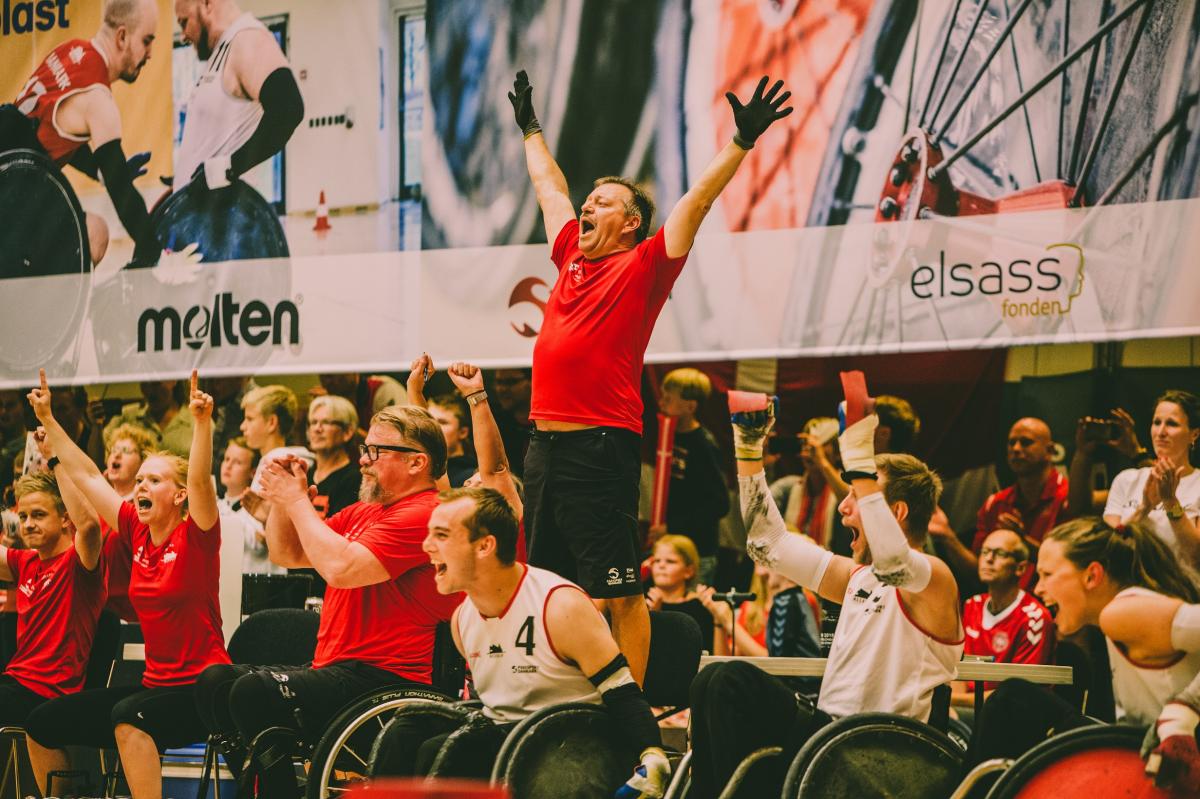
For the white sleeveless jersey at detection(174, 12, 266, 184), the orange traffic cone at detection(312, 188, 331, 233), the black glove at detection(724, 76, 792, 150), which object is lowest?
the orange traffic cone at detection(312, 188, 331, 233)

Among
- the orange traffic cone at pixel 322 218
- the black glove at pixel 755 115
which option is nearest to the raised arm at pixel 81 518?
the orange traffic cone at pixel 322 218

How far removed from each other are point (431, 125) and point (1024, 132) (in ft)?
8.49

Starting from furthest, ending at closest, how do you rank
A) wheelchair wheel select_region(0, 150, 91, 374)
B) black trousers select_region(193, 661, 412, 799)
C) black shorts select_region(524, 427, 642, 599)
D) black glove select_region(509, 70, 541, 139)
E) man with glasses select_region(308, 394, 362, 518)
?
1. wheelchair wheel select_region(0, 150, 91, 374)
2. man with glasses select_region(308, 394, 362, 518)
3. black glove select_region(509, 70, 541, 139)
4. black shorts select_region(524, 427, 642, 599)
5. black trousers select_region(193, 661, 412, 799)

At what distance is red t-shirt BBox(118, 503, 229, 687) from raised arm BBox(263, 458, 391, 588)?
0.75 m

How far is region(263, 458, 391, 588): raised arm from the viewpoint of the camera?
162 inches

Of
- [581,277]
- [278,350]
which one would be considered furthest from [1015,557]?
[278,350]

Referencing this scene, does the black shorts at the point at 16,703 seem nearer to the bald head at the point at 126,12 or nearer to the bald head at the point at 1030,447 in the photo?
the bald head at the point at 126,12

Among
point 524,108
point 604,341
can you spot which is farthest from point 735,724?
point 524,108

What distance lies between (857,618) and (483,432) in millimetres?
1388

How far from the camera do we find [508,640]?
148 inches

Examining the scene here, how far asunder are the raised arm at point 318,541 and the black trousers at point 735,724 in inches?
44.4

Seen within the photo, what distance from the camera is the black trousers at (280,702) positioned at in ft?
13.2

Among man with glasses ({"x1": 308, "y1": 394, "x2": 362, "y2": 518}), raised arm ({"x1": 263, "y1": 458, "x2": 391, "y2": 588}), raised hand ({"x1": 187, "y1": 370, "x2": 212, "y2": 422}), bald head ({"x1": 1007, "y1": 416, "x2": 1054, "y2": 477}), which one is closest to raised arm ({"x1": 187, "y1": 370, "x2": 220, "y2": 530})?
raised hand ({"x1": 187, "y1": 370, "x2": 212, "y2": 422})

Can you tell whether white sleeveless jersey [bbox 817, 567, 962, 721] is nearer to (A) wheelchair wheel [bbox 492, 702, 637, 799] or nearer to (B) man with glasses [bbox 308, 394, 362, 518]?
(A) wheelchair wheel [bbox 492, 702, 637, 799]
